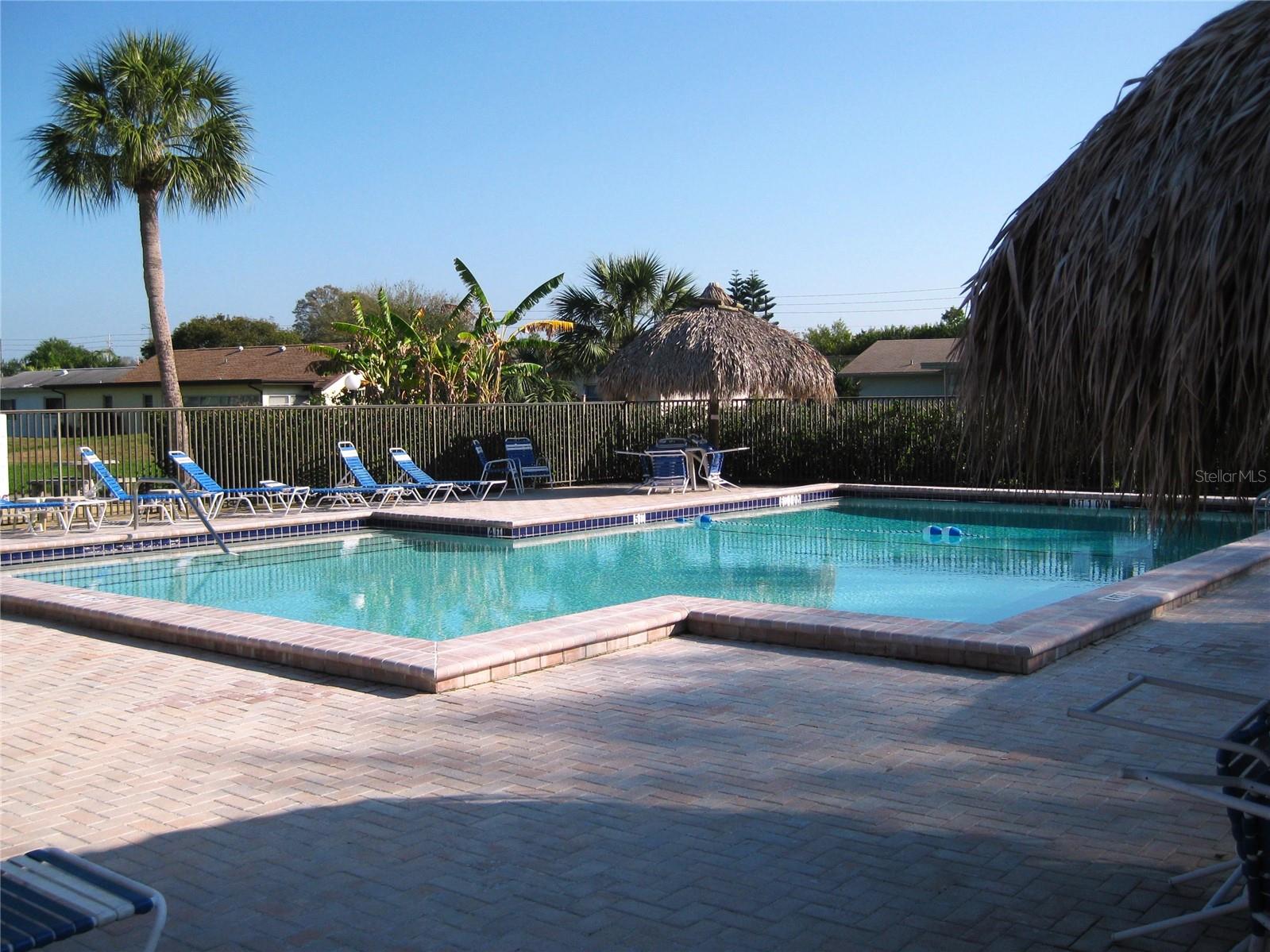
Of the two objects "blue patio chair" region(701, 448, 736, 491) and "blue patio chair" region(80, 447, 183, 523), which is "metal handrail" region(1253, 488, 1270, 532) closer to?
"blue patio chair" region(701, 448, 736, 491)

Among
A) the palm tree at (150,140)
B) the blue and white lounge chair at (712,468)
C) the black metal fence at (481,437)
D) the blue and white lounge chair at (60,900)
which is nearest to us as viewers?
the blue and white lounge chair at (60,900)

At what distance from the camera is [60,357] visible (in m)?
78.7

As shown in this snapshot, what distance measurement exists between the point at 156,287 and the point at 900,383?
29.8 meters

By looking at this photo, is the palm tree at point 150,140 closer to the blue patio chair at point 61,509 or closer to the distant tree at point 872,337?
the blue patio chair at point 61,509

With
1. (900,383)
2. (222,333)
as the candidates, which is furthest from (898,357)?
(222,333)

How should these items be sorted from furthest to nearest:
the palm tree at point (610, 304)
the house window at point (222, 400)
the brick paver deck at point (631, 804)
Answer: the house window at point (222, 400)
the palm tree at point (610, 304)
the brick paver deck at point (631, 804)

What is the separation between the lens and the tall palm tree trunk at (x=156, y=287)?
17.8 meters

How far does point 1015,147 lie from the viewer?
287 inches

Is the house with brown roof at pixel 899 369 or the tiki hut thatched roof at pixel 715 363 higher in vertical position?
the house with brown roof at pixel 899 369

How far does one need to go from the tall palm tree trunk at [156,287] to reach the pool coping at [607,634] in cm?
1036

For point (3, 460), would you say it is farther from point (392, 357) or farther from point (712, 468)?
point (712, 468)

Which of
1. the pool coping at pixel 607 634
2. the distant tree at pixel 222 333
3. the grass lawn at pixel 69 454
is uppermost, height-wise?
the distant tree at pixel 222 333

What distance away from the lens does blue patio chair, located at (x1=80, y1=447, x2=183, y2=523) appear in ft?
44.3

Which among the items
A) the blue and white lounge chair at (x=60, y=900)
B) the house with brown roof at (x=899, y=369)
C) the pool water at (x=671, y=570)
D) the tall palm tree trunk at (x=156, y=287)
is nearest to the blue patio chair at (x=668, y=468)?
the pool water at (x=671, y=570)
